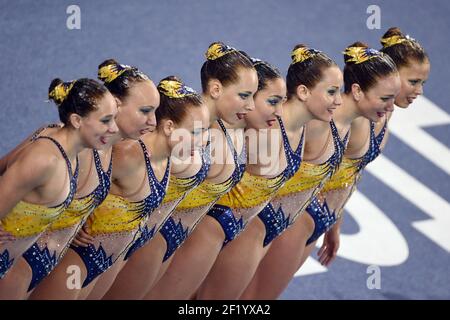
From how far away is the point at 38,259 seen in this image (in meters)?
5.86

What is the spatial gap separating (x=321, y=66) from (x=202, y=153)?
68 cm

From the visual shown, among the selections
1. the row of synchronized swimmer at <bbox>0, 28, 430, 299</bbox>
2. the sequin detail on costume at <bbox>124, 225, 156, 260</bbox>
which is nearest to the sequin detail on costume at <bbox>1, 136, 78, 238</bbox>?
the row of synchronized swimmer at <bbox>0, 28, 430, 299</bbox>

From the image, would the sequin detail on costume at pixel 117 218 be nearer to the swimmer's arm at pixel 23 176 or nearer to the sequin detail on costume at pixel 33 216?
the sequin detail on costume at pixel 33 216

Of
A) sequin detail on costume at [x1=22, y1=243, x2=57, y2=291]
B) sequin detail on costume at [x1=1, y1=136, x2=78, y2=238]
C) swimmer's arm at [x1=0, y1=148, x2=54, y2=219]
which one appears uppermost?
swimmer's arm at [x1=0, y1=148, x2=54, y2=219]

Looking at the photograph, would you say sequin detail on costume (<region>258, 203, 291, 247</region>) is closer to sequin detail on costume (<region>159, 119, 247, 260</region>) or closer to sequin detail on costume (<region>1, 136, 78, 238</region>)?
sequin detail on costume (<region>159, 119, 247, 260</region>)

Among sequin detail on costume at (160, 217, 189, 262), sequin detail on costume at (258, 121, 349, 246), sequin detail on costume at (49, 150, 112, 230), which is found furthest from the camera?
sequin detail on costume at (258, 121, 349, 246)

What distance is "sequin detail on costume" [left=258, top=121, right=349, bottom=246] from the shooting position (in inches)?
261

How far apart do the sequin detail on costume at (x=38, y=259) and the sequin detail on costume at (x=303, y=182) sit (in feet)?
3.90

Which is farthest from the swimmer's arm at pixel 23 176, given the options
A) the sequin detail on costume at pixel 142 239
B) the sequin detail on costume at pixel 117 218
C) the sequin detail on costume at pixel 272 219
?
the sequin detail on costume at pixel 272 219
